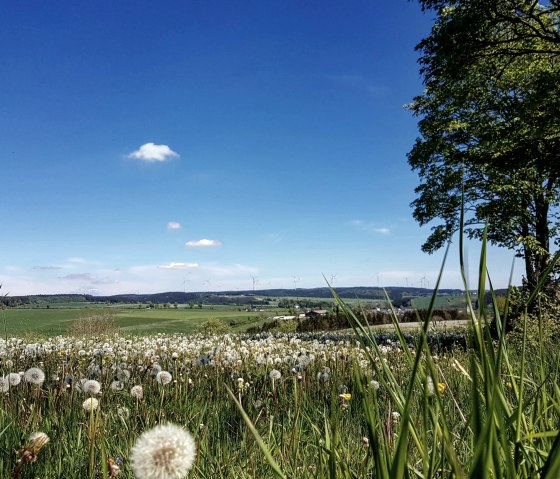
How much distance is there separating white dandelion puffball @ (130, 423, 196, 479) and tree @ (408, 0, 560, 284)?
9.47m

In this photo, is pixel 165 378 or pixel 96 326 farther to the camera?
pixel 96 326

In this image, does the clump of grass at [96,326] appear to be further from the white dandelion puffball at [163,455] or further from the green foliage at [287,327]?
the white dandelion puffball at [163,455]

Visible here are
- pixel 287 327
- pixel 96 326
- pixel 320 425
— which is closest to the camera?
pixel 320 425

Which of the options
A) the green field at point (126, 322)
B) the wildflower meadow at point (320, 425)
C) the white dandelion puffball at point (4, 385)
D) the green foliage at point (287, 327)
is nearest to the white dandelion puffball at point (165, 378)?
the wildflower meadow at point (320, 425)

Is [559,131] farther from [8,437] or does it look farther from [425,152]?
[8,437]

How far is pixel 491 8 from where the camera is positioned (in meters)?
13.0

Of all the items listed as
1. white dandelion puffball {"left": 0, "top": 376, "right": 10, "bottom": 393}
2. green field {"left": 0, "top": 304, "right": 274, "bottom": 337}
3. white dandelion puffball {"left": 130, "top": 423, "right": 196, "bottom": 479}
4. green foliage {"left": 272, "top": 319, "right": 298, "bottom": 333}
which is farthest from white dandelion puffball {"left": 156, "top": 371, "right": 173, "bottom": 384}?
green foliage {"left": 272, "top": 319, "right": 298, "bottom": 333}

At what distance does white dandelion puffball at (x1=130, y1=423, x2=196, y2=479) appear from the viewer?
888mm

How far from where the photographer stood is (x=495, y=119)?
62.8 ft

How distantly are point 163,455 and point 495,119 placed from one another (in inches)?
849

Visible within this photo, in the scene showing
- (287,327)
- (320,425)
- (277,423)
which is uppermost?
(277,423)

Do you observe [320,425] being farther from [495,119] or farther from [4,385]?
[495,119]

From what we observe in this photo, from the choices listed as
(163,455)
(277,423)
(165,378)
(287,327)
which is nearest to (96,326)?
(287,327)

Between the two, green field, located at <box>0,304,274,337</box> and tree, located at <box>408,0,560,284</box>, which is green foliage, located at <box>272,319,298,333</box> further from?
tree, located at <box>408,0,560,284</box>
